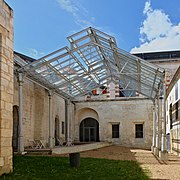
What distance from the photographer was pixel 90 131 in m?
24.6

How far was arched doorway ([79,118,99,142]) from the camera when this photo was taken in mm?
24562

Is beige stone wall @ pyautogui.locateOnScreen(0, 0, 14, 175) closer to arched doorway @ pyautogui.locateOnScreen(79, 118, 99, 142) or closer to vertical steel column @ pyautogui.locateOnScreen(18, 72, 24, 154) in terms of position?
vertical steel column @ pyautogui.locateOnScreen(18, 72, 24, 154)

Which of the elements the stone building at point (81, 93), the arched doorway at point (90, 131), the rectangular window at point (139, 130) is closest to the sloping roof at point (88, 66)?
the stone building at point (81, 93)

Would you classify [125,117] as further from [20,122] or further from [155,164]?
[155,164]

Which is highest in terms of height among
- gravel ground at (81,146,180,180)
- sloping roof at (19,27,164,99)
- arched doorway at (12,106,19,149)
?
sloping roof at (19,27,164,99)

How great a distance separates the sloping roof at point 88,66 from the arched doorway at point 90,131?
5408mm

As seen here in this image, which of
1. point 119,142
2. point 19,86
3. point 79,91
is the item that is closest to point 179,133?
point 19,86

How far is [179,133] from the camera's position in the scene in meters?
13.4

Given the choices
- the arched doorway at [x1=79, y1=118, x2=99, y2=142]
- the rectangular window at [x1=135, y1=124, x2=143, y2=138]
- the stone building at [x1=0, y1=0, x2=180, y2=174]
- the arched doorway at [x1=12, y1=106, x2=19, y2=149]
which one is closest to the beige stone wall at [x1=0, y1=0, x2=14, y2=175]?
the stone building at [x1=0, y1=0, x2=180, y2=174]

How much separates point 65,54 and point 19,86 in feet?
9.08

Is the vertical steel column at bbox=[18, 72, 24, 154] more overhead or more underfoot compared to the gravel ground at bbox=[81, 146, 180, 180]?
more overhead

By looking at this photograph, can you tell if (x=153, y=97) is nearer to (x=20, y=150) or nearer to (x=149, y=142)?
(x=149, y=142)

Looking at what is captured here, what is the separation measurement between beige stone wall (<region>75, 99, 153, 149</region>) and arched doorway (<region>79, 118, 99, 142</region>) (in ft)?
2.75

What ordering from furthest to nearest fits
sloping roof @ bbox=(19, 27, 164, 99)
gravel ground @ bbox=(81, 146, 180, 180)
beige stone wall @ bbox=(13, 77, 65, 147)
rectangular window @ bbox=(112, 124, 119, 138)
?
rectangular window @ bbox=(112, 124, 119, 138) → beige stone wall @ bbox=(13, 77, 65, 147) → sloping roof @ bbox=(19, 27, 164, 99) → gravel ground @ bbox=(81, 146, 180, 180)
